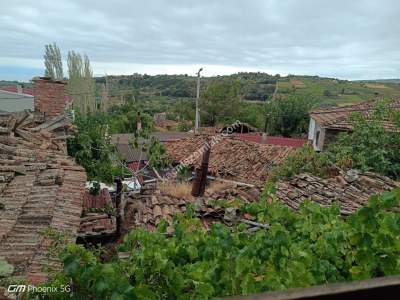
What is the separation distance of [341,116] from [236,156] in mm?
4308

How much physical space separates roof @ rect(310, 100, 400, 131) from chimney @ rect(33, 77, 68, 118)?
8.88m

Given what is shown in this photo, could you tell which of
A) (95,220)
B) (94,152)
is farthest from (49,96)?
(95,220)

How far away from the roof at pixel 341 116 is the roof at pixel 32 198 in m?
9.35

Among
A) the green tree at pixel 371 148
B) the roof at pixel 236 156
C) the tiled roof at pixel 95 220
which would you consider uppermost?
the green tree at pixel 371 148

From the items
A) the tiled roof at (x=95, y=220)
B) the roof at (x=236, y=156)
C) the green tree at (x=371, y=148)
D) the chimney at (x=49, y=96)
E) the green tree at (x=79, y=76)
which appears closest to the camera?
A: the tiled roof at (x=95, y=220)

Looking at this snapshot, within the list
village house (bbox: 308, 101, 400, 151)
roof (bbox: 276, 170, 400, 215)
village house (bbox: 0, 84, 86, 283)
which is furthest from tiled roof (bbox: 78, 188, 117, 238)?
village house (bbox: 308, 101, 400, 151)

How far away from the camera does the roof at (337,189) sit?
6.96 m

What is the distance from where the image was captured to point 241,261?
8.37 feet

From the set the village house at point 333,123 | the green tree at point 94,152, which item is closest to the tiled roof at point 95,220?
the green tree at point 94,152

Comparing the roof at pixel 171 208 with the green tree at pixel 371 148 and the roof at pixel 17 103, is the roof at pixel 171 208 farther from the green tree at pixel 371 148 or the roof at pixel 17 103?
the roof at pixel 17 103

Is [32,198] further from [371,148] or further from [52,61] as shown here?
[52,61]

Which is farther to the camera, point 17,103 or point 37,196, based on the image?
point 17,103

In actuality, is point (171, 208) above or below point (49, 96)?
below

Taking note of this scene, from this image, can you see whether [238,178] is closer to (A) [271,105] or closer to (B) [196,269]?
(B) [196,269]
